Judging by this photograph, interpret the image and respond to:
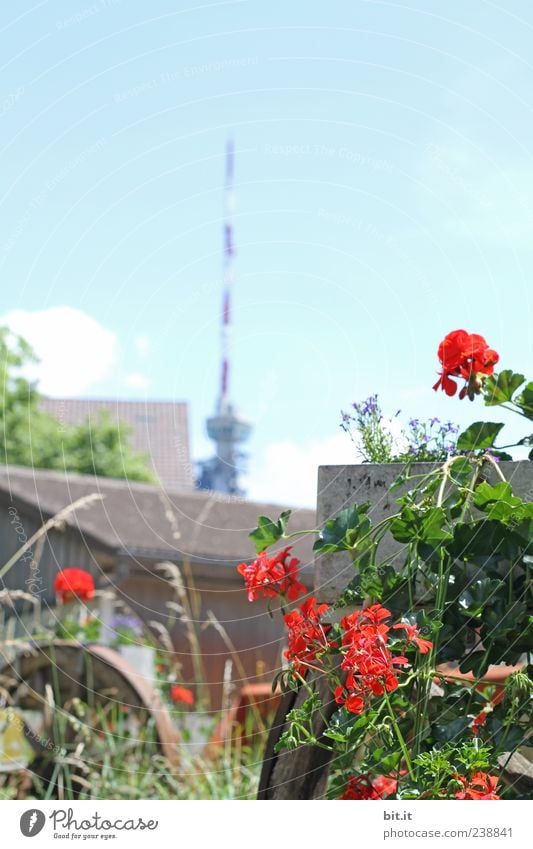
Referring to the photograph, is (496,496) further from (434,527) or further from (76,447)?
(76,447)

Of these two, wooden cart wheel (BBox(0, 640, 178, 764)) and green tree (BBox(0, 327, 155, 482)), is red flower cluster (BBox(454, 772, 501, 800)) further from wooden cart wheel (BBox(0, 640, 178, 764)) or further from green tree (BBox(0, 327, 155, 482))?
green tree (BBox(0, 327, 155, 482))

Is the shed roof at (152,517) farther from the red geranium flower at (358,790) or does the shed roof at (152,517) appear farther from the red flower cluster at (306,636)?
the red flower cluster at (306,636)

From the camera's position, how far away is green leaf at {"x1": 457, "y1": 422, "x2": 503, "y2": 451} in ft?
4.87

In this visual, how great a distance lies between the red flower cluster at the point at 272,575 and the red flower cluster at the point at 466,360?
373mm

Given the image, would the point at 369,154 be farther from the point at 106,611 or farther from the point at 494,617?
the point at 106,611

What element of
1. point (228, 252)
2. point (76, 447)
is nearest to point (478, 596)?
point (228, 252)

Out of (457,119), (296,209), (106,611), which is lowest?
(106,611)

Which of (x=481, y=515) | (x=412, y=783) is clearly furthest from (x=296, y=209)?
(x=412, y=783)

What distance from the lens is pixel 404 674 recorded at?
1.37m

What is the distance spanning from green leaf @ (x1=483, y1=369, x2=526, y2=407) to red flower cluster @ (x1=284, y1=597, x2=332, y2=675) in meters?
0.43

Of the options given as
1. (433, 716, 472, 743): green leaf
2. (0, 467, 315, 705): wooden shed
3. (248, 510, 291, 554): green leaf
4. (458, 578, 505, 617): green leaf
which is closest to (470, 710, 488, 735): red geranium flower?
(433, 716, 472, 743): green leaf

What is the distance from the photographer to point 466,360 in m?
1.50

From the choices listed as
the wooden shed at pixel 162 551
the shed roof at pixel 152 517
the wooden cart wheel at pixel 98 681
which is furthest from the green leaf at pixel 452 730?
the shed roof at pixel 152 517
